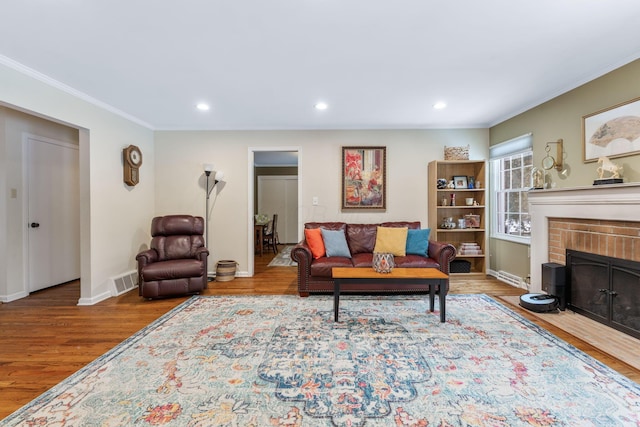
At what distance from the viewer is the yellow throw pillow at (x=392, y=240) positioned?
13.5 feet

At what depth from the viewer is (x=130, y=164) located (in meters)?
4.12

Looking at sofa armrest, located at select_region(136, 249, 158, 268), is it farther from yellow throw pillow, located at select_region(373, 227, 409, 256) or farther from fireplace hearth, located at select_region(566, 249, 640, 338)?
fireplace hearth, located at select_region(566, 249, 640, 338)

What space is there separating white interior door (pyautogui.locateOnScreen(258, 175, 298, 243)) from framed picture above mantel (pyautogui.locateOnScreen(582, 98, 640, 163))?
6.75 m

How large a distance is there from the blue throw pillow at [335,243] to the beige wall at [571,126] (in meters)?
2.43

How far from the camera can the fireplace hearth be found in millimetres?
2480

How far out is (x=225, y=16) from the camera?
79.1 inches

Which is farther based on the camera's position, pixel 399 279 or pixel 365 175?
pixel 365 175

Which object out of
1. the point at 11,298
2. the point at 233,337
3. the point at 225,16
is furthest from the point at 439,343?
the point at 11,298

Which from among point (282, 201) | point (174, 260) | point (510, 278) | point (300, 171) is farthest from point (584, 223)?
point (282, 201)

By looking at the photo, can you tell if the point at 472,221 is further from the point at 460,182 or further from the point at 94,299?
the point at 94,299

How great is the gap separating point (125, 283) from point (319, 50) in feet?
12.9

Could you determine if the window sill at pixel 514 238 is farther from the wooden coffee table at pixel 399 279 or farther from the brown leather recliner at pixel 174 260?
the brown leather recliner at pixel 174 260

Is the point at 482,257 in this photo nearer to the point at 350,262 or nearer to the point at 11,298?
the point at 350,262

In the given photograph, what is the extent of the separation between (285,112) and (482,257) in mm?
3700
